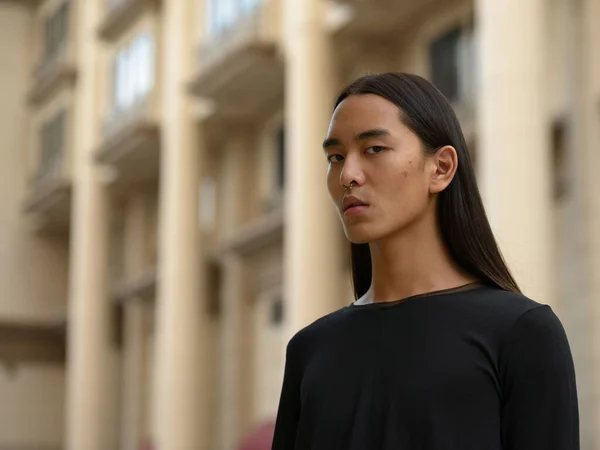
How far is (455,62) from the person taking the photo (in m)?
20.6

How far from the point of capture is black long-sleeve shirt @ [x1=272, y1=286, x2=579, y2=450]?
209 centimetres

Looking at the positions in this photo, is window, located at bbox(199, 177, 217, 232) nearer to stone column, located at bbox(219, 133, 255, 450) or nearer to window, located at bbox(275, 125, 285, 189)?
stone column, located at bbox(219, 133, 255, 450)

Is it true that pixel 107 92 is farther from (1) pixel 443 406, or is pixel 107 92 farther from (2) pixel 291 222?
(1) pixel 443 406

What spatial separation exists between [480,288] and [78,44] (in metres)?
35.8

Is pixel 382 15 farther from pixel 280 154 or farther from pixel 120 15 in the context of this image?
pixel 120 15

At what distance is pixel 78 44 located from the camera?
121ft

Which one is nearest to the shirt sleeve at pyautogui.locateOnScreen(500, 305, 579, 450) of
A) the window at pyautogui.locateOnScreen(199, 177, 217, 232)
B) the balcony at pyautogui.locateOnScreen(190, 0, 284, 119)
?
the balcony at pyautogui.locateOnScreen(190, 0, 284, 119)

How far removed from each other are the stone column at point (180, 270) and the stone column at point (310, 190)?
521 cm

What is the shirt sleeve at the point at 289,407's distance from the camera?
8.12ft

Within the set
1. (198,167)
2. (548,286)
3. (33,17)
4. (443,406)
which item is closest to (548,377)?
(443,406)

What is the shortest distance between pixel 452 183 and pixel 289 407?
569 mm

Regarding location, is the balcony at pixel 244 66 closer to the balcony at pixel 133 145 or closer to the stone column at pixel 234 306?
the stone column at pixel 234 306

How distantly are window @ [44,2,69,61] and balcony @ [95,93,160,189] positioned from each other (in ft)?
22.9

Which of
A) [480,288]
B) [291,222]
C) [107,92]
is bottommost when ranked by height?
[480,288]
